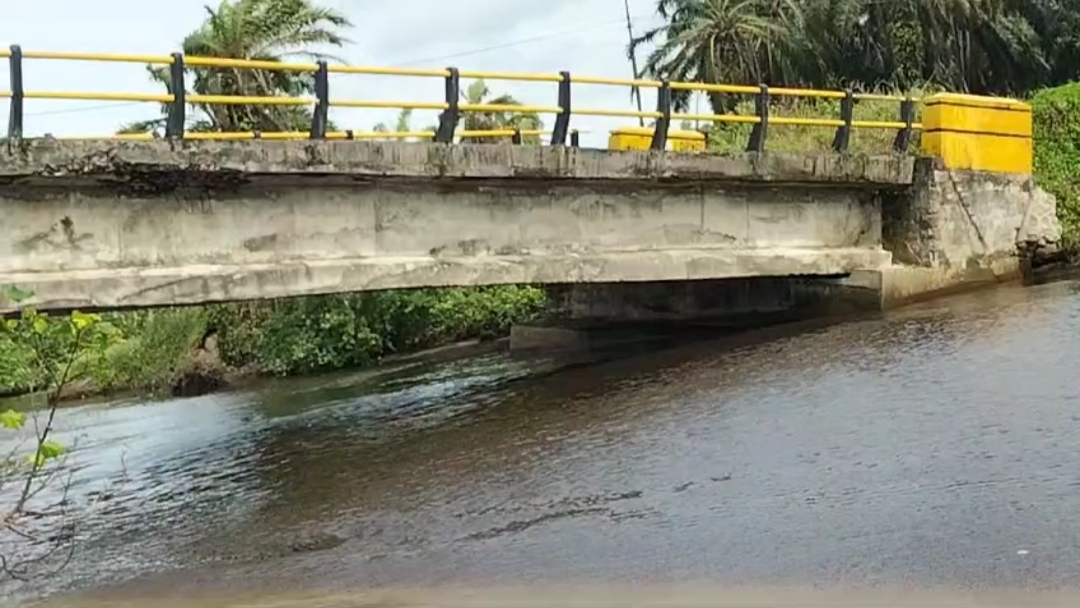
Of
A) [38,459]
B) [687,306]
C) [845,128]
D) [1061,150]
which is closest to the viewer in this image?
[38,459]

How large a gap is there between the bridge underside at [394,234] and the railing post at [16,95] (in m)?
0.49

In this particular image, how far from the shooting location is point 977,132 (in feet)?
54.9

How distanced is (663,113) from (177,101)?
226 inches

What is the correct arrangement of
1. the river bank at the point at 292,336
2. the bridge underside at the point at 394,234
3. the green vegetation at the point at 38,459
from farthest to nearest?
the river bank at the point at 292,336 < the bridge underside at the point at 394,234 < the green vegetation at the point at 38,459

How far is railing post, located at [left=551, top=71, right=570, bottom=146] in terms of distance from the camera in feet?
43.5

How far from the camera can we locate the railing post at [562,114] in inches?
522

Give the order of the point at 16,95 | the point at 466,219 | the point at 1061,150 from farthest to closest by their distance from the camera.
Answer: the point at 1061,150, the point at 466,219, the point at 16,95

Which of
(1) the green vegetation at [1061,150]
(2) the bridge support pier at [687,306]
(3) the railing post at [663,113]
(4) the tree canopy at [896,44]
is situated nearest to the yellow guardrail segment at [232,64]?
(3) the railing post at [663,113]

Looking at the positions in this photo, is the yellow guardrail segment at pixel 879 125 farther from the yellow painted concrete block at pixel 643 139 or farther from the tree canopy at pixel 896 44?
the tree canopy at pixel 896 44

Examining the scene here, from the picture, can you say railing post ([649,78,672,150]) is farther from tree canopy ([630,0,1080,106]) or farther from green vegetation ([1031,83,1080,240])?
tree canopy ([630,0,1080,106])

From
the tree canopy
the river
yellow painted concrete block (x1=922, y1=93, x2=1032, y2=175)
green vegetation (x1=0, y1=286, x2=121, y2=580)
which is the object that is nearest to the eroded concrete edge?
yellow painted concrete block (x1=922, y1=93, x2=1032, y2=175)

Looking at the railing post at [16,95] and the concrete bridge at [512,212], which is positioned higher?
the railing post at [16,95]

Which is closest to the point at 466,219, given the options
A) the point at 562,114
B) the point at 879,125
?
the point at 562,114

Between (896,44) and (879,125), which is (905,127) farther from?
(896,44)
